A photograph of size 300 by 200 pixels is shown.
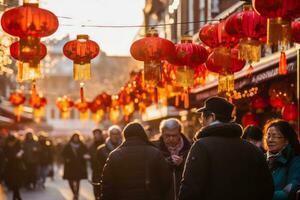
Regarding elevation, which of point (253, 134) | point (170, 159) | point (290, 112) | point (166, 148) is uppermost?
point (290, 112)

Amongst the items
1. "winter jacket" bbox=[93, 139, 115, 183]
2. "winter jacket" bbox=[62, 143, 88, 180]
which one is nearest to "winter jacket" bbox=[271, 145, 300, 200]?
"winter jacket" bbox=[93, 139, 115, 183]

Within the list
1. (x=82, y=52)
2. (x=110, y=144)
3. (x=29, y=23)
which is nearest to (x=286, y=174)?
(x=29, y=23)

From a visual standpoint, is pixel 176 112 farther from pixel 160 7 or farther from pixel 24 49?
pixel 24 49

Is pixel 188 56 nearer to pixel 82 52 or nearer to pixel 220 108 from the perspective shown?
pixel 82 52

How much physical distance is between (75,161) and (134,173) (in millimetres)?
11513

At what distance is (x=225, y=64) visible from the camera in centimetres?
1227

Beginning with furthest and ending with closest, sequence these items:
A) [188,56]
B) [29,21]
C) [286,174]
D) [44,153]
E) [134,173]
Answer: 1. [44,153]
2. [188,56]
3. [29,21]
4. [134,173]
5. [286,174]

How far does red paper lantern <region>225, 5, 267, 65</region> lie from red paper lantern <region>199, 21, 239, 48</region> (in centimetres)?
73

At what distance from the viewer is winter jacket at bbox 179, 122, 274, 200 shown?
20.6 ft

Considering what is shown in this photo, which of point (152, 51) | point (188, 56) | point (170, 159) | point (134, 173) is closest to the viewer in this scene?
point (134, 173)

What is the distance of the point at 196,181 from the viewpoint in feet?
20.5

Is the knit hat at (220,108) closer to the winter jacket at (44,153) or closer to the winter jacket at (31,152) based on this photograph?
the winter jacket at (31,152)

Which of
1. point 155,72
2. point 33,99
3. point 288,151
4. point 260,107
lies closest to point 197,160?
point 288,151

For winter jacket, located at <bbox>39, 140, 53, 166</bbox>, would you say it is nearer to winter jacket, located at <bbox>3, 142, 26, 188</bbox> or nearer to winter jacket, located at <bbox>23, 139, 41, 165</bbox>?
winter jacket, located at <bbox>23, 139, 41, 165</bbox>
